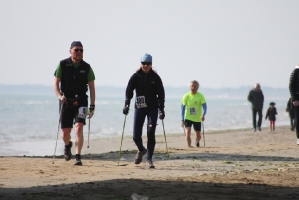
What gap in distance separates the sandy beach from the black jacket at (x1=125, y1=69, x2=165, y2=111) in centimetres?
119

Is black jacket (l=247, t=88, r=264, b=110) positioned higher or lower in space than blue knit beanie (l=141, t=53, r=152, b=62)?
lower

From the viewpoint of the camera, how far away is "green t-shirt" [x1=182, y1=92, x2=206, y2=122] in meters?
20.8

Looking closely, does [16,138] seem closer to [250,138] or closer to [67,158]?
[250,138]

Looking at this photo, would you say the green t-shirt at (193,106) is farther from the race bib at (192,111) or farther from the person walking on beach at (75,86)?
the person walking on beach at (75,86)

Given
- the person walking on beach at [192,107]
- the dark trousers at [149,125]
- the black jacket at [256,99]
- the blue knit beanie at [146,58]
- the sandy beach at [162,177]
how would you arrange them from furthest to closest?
the black jacket at [256,99] < the person walking on beach at [192,107] < the dark trousers at [149,125] < the blue knit beanie at [146,58] < the sandy beach at [162,177]

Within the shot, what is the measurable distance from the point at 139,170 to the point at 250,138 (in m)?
16.3

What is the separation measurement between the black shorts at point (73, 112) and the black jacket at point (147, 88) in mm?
947

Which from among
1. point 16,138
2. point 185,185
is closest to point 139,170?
point 185,185

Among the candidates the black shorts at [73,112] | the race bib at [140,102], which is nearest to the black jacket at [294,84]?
the race bib at [140,102]

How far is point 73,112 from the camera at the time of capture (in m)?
14.5

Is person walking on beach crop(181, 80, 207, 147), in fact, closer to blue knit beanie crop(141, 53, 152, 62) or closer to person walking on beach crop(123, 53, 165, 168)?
person walking on beach crop(123, 53, 165, 168)

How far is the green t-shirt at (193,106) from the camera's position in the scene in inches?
821

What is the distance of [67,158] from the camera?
15.0 meters

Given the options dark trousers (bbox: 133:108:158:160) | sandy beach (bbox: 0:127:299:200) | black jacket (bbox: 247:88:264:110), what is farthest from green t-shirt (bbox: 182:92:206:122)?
black jacket (bbox: 247:88:264:110)
